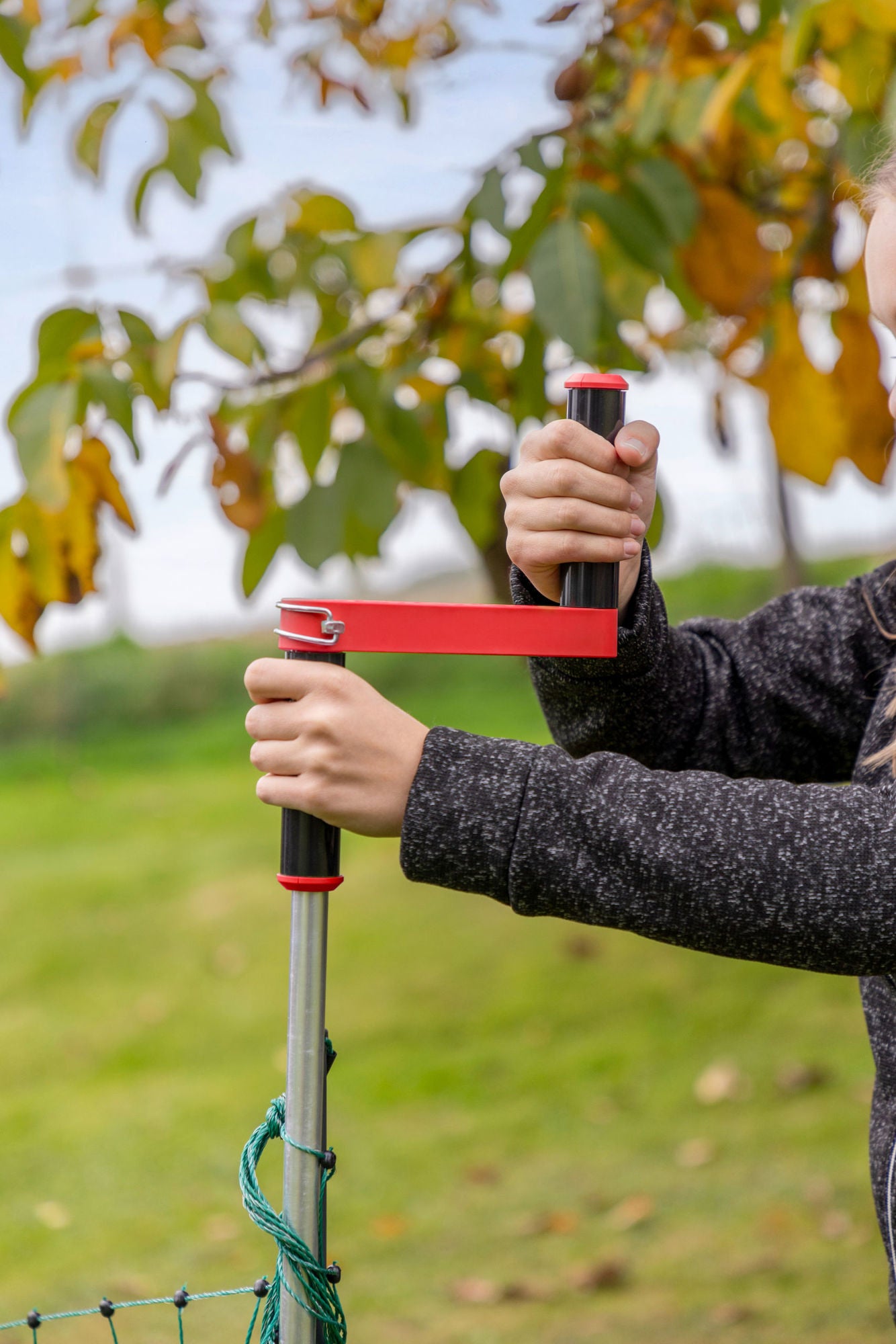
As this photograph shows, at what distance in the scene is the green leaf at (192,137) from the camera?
1.20 m

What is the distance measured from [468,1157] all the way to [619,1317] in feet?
1.69

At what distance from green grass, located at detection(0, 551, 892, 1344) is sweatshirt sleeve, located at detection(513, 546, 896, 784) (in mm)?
1119

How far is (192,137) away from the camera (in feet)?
3.97

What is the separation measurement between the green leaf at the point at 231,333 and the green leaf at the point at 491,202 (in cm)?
22

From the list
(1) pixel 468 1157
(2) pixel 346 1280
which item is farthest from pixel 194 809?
(2) pixel 346 1280

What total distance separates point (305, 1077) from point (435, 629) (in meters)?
0.22

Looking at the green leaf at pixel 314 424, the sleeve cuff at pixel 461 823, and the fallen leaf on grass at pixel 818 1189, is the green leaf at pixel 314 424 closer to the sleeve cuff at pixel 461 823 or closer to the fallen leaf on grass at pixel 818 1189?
the sleeve cuff at pixel 461 823

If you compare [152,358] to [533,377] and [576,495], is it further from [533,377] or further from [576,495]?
[576,495]

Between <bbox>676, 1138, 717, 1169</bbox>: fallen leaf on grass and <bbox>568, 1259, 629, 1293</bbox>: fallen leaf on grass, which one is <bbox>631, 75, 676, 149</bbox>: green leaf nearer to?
<bbox>568, 1259, 629, 1293</bbox>: fallen leaf on grass

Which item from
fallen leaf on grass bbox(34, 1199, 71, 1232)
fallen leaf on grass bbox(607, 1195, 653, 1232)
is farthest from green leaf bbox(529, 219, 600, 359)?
fallen leaf on grass bbox(34, 1199, 71, 1232)

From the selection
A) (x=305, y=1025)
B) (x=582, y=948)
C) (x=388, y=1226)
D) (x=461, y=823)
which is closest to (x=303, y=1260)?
(x=305, y=1025)

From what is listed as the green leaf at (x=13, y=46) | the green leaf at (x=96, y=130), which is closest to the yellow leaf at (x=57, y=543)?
the green leaf at (x=13, y=46)

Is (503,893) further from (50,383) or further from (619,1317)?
(619,1317)

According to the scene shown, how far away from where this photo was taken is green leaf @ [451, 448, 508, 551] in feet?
4.09
